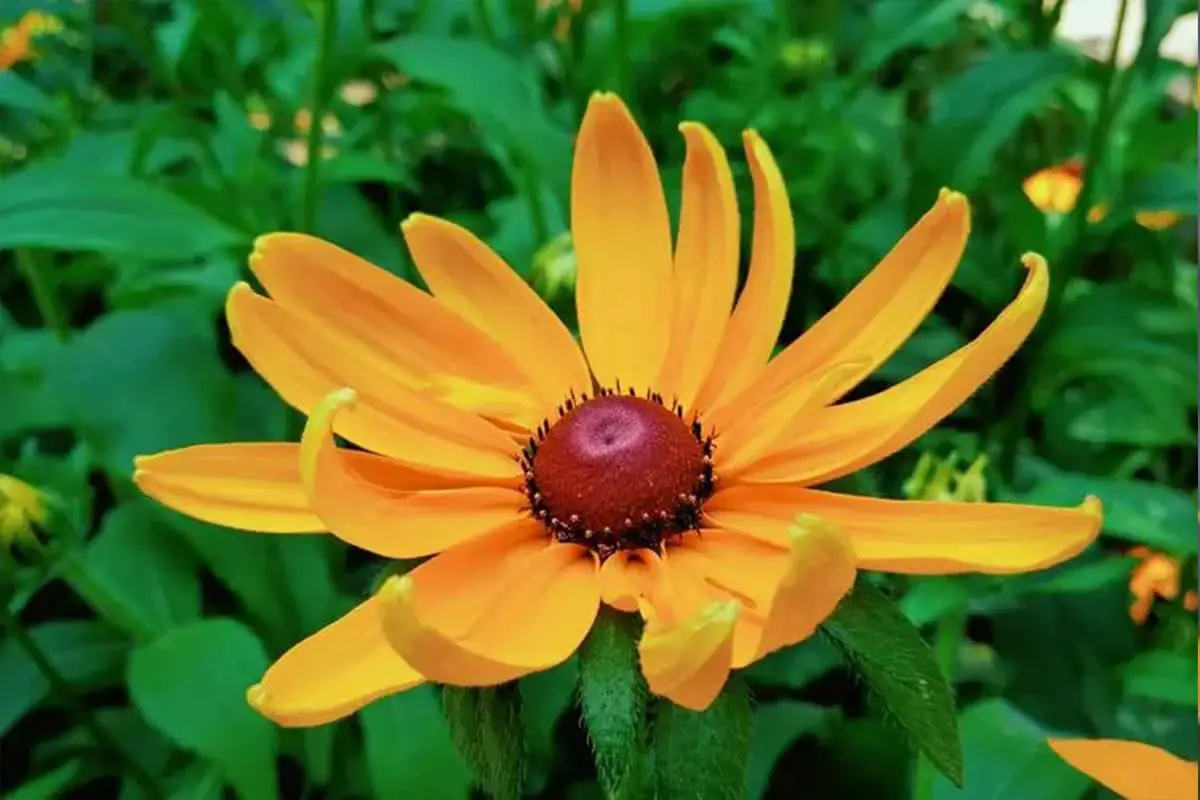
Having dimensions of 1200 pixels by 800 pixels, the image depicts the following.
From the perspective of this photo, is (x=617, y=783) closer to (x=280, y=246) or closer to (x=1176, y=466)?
(x=280, y=246)

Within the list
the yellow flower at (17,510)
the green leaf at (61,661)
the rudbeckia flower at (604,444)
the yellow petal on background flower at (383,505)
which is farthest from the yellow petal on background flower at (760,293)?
the green leaf at (61,661)

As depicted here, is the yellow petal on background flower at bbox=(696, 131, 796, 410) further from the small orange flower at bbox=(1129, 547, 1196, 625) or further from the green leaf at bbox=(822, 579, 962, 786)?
the small orange flower at bbox=(1129, 547, 1196, 625)

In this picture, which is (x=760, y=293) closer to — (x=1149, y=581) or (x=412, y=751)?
(x=412, y=751)

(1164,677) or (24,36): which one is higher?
(1164,677)

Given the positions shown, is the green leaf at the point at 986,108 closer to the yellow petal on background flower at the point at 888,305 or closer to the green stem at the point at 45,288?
the yellow petal on background flower at the point at 888,305

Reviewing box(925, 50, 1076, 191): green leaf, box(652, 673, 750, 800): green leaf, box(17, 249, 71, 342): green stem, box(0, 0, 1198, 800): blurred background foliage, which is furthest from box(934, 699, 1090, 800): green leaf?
box(17, 249, 71, 342): green stem

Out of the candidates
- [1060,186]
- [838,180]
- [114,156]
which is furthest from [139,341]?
[1060,186]

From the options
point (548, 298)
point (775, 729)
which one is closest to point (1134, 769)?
→ point (775, 729)
